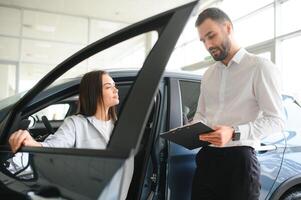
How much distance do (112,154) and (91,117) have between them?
752 millimetres

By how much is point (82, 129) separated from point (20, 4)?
6.70 metres

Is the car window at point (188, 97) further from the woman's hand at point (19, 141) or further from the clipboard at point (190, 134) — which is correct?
the woman's hand at point (19, 141)

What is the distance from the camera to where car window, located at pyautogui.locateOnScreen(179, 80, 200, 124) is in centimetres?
206

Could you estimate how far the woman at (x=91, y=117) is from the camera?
4.93 feet

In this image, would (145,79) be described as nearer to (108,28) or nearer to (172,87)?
(172,87)

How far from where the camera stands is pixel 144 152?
1.88 m

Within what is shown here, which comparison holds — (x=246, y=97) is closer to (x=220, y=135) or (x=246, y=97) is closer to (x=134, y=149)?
(x=220, y=135)

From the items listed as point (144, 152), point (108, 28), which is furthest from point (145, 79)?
point (108, 28)

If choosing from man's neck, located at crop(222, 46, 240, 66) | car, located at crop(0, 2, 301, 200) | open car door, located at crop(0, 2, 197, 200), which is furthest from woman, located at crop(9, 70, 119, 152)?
man's neck, located at crop(222, 46, 240, 66)

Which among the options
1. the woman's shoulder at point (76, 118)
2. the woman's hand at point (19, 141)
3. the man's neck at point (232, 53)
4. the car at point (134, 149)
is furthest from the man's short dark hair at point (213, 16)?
the woman's hand at point (19, 141)

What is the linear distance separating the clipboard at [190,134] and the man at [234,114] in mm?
31

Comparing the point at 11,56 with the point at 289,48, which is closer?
the point at 289,48

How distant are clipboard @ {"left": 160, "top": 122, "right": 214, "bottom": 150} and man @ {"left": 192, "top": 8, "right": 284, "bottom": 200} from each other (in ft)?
0.10

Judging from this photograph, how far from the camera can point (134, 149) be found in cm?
89
